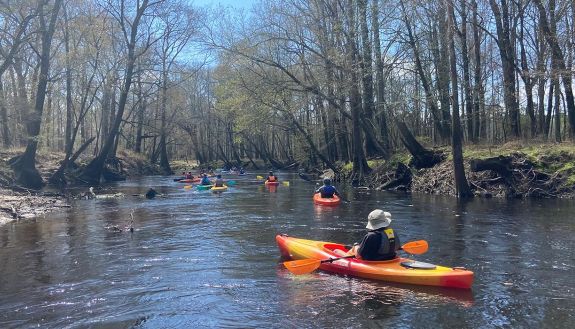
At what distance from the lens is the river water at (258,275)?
6496 millimetres

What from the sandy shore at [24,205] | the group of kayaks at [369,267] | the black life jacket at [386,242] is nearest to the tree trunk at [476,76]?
the group of kayaks at [369,267]

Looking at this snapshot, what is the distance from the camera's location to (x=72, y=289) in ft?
25.6

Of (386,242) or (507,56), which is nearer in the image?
(386,242)

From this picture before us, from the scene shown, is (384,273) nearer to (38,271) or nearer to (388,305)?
(388,305)

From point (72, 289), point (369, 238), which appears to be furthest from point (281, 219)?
point (72, 289)

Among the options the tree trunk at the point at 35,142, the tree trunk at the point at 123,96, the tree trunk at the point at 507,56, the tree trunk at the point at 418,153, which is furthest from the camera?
the tree trunk at the point at 123,96

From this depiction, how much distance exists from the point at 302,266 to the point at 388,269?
1.35 m

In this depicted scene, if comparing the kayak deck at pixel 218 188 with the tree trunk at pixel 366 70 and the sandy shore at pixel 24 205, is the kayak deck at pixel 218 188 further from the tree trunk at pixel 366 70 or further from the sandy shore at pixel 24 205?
the tree trunk at pixel 366 70

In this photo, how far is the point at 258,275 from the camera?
8586 mm

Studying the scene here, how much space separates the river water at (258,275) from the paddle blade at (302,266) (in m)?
0.20

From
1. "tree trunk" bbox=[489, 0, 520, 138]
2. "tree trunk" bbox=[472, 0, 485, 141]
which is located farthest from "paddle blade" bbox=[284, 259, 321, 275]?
"tree trunk" bbox=[489, 0, 520, 138]

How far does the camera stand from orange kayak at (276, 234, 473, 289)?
7371 mm

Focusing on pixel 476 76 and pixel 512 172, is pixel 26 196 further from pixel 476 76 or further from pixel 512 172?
pixel 476 76

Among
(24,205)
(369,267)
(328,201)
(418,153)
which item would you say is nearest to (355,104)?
(418,153)
